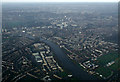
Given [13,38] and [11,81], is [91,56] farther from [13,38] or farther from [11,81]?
[13,38]

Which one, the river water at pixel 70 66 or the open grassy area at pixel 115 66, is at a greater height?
the open grassy area at pixel 115 66

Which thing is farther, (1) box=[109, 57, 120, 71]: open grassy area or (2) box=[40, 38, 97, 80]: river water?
(1) box=[109, 57, 120, 71]: open grassy area

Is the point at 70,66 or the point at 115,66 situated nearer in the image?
the point at 115,66

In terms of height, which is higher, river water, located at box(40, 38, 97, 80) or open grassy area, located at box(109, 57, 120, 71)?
open grassy area, located at box(109, 57, 120, 71)

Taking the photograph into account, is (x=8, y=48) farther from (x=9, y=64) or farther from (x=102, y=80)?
(x=102, y=80)

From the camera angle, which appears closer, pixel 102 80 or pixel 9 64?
pixel 102 80

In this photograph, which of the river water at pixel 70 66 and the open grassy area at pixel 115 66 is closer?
the river water at pixel 70 66

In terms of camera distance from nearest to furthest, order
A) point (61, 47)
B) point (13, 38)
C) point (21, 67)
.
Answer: point (21, 67), point (61, 47), point (13, 38)

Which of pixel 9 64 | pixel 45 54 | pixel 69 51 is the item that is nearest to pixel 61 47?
pixel 69 51

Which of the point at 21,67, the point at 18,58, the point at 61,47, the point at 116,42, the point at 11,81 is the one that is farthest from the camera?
the point at 116,42

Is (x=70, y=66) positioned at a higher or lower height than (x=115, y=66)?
lower
